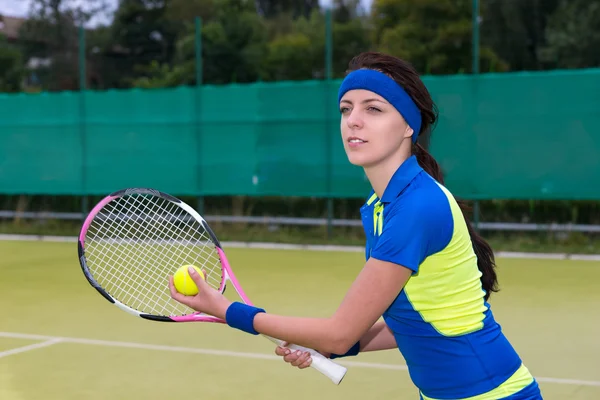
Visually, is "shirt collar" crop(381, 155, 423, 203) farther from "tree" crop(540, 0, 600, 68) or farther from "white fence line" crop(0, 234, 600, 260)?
"tree" crop(540, 0, 600, 68)

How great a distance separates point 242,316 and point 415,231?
20.5 inches

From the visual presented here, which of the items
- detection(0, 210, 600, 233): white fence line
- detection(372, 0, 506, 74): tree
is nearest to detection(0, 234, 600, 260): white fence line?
detection(0, 210, 600, 233): white fence line

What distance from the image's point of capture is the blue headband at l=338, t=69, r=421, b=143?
2223 millimetres

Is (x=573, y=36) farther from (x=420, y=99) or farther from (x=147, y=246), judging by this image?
(x=420, y=99)

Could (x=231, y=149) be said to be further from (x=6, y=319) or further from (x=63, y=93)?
(x=6, y=319)

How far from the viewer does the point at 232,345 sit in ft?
19.1

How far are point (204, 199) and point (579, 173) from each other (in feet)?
16.1

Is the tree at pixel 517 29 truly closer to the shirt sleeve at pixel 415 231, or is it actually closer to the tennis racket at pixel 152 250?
the tennis racket at pixel 152 250

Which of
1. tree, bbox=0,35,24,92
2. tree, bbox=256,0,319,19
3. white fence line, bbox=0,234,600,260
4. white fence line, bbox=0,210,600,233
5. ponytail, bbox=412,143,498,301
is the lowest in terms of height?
white fence line, bbox=0,234,600,260

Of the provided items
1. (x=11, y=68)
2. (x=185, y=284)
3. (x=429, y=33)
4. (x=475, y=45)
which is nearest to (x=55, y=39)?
(x=11, y=68)

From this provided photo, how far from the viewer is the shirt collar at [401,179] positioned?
2195 millimetres

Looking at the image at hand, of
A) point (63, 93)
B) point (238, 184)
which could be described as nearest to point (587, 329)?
point (238, 184)

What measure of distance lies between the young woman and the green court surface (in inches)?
95.2

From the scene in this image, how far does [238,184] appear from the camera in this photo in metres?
11.4
